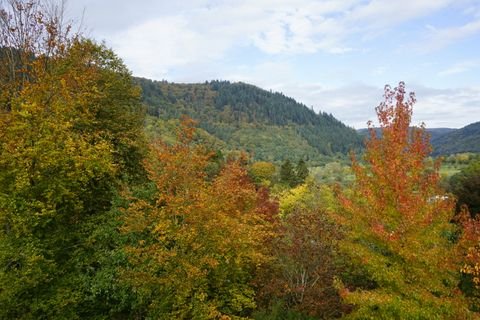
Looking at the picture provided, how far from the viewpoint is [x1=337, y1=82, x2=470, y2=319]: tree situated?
413 inches

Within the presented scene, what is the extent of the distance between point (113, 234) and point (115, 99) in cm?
1163

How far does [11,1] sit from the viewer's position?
704 inches

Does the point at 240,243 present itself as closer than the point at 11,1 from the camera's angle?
Yes

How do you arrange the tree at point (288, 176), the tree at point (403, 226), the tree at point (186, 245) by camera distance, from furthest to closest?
the tree at point (288, 176), the tree at point (186, 245), the tree at point (403, 226)

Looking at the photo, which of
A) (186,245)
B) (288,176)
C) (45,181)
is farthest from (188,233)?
(288,176)

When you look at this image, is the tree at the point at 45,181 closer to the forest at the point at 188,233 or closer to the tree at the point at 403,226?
the forest at the point at 188,233

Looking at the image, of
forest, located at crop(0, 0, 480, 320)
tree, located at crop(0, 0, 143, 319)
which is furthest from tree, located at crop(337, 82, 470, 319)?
tree, located at crop(0, 0, 143, 319)

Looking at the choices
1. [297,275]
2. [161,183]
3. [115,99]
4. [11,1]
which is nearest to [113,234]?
[161,183]

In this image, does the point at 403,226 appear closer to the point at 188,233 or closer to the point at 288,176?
the point at 188,233

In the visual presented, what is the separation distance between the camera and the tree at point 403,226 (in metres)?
10.5

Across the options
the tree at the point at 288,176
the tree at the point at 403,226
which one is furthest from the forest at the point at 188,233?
the tree at the point at 288,176

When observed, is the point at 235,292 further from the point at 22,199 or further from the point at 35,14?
the point at 35,14

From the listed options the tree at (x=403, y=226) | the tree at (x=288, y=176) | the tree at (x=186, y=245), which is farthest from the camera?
the tree at (x=288, y=176)

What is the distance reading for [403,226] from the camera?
35.2ft
